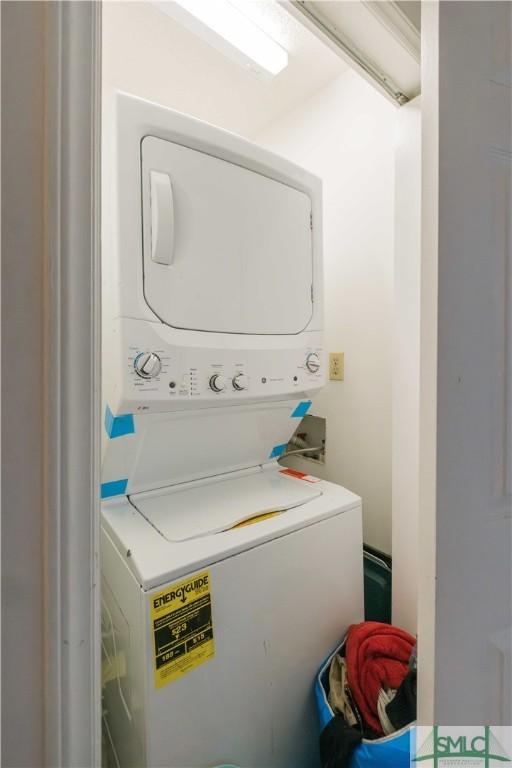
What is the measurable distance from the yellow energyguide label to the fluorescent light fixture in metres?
1.99

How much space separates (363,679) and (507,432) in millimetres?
917

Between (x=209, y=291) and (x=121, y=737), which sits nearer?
(x=121, y=737)

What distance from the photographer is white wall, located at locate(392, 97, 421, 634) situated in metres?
1.35

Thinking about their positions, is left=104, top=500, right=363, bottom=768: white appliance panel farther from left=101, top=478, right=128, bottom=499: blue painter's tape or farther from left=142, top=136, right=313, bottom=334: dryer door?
left=142, top=136, right=313, bottom=334: dryer door

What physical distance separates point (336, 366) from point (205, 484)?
97 cm

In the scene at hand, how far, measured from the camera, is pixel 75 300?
460 mm

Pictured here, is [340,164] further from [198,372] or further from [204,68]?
[198,372]

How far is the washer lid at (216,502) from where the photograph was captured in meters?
0.99

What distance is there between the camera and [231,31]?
1.40 m

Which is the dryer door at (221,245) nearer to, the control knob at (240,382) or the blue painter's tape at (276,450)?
the control knob at (240,382)

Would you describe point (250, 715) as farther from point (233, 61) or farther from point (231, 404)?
point (233, 61)

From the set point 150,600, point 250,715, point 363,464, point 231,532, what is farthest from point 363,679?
point 363,464

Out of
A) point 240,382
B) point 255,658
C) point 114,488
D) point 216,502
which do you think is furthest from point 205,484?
point 255,658

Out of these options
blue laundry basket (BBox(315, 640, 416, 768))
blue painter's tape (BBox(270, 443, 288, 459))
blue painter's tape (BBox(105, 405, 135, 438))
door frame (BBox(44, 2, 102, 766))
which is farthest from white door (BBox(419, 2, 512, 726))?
blue painter's tape (BBox(270, 443, 288, 459))
